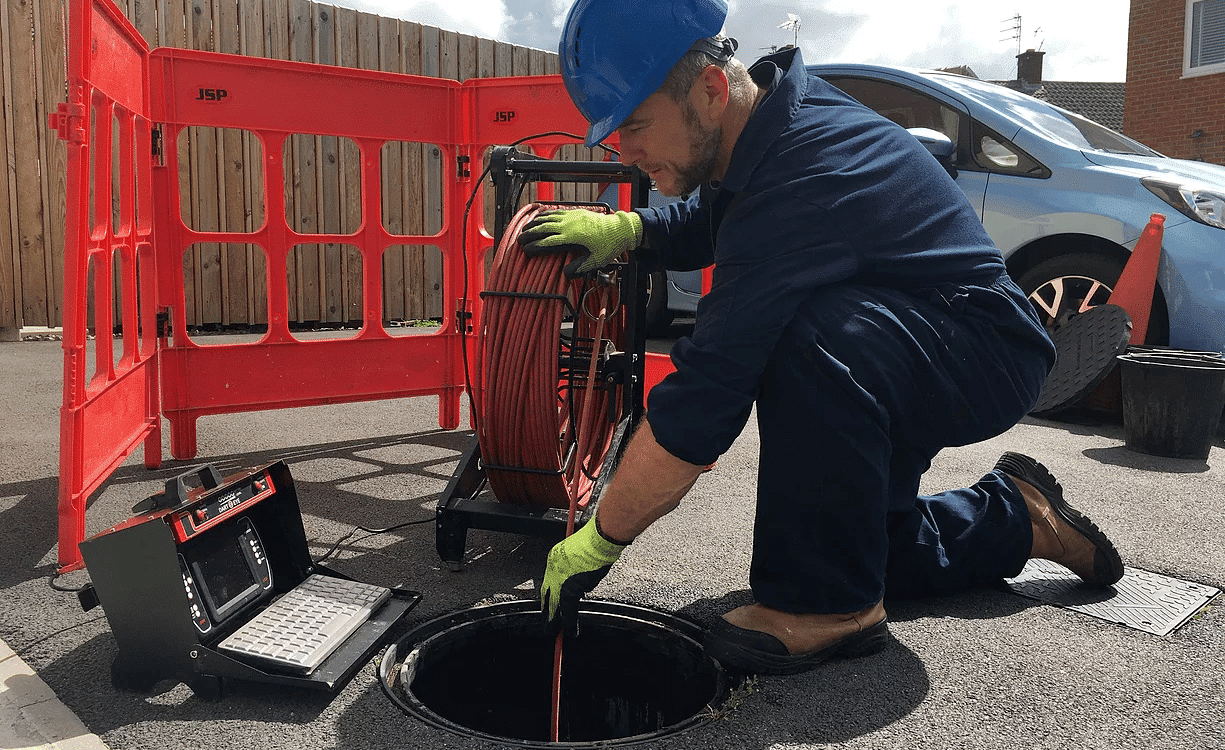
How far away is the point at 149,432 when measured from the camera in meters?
3.77

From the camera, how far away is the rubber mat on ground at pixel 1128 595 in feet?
8.42

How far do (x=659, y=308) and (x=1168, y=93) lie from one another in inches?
456

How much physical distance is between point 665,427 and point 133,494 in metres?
2.42

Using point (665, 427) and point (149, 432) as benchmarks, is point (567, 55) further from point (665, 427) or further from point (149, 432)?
point (149, 432)

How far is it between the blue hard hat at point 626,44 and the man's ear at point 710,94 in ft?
0.26

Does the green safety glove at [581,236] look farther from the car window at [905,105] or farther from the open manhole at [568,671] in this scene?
the car window at [905,105]

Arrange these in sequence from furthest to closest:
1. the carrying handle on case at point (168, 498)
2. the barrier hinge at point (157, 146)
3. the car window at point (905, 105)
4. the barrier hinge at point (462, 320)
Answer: the car window at point (905, 105), the barrier hinge at point (462, 320), the barrier hinge at point (157, 146), the carrying handle on case at point (168, 498)

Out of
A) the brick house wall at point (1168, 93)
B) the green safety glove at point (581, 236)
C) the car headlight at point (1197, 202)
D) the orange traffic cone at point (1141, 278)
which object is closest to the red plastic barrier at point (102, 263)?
the green safety glove at point (581, 236)

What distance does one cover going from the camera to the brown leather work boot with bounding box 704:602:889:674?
7.23 feet

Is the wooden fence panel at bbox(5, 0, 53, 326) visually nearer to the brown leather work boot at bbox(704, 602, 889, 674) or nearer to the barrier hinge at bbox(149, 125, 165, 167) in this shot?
the barrier hinge at bbox(149, 125, 165, 167)

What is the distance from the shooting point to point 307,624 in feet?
7.49

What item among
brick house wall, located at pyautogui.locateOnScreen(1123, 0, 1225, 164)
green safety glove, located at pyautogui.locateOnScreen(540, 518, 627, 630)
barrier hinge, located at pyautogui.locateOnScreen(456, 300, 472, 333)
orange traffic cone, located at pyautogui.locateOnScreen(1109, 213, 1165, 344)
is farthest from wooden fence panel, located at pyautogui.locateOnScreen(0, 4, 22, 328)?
brick house wall, located at pyautogui.locateOnScreen(1123, 0, 1225, 164)

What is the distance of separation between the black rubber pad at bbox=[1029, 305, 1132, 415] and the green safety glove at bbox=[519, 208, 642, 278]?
2.59 metres

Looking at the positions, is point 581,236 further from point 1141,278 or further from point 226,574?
point 1141,278
